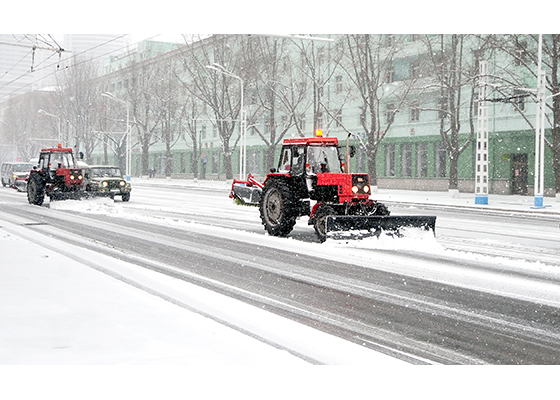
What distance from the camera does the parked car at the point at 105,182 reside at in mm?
20938

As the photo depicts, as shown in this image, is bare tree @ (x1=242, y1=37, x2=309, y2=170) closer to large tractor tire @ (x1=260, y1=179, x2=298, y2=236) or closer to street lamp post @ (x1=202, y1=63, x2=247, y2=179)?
street lamp post @ (x1=202, y1=63, x2=247, y2=179)

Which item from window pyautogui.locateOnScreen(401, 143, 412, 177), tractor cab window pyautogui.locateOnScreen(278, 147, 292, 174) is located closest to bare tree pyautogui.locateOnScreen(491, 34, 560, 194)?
window pyautogui.locateOnScreen(401, 143, 412, 177)

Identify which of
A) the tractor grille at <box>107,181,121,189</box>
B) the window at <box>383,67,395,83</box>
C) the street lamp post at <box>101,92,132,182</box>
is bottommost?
the tractor grille at <box>107,181,121,189</box>

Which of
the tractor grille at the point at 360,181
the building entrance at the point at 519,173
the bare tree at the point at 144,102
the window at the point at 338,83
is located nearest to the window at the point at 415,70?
the window at the point at 338,83

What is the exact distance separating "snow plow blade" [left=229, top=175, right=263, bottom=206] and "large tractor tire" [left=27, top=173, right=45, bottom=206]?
9.59 meters

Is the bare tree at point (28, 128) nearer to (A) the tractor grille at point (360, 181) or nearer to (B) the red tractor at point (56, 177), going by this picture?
(B) the red tractor at point (56, 177)

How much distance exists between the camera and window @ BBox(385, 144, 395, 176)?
25055 mm

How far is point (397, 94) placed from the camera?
83.3ft

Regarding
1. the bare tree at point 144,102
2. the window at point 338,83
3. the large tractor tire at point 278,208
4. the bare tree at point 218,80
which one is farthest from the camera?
the window at point 338,83

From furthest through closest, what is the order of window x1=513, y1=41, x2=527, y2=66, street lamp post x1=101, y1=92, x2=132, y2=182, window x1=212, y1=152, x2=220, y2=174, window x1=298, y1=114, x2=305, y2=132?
street lamp post x1=101, y1=92, x2=132, y2=182, window x1=513, y1=41, x2=527, y2=66, window x1=212, y1=152, x2=220, y2=174, window x1=298, y1=114, x2=305, y2=132

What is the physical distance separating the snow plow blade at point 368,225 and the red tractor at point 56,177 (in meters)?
12.4

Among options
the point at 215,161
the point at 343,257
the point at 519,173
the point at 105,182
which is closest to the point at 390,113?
the point at 519,173
